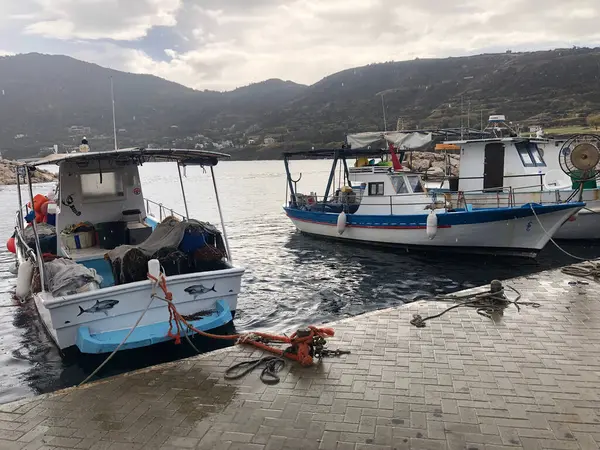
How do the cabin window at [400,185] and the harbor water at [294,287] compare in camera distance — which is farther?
the cabin window at [400,185]

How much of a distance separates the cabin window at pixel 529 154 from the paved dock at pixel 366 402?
12.7 meters

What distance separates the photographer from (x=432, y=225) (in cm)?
1509

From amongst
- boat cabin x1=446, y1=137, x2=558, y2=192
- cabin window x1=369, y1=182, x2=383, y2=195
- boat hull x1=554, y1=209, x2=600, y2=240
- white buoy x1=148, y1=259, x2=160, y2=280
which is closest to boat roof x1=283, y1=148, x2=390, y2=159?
cabin window x1=369, y1=182, x2=383, y2=195

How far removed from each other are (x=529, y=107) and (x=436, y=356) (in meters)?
90.1

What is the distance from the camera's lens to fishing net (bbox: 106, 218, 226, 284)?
7.61 meters

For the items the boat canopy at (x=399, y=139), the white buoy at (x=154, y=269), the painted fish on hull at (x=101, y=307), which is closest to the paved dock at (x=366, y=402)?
the white buoy at (x=154, y=269)

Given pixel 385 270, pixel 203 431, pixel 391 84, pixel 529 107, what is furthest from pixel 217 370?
pixel 391 84

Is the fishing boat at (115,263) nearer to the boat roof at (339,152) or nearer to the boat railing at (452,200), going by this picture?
the boat roof at (339,152)

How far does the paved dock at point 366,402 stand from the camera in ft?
13.4

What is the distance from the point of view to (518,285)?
29.6ft

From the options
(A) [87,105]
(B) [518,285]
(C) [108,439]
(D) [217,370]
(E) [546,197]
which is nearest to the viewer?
(C) [108,439]

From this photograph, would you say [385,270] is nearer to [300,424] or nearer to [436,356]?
[436,356]

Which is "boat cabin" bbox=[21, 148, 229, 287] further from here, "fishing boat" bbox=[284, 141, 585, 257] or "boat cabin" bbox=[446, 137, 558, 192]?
"boat cabin" bbox=[446, 137, 558, 192]

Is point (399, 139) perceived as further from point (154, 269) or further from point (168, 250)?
point (154, 269)
